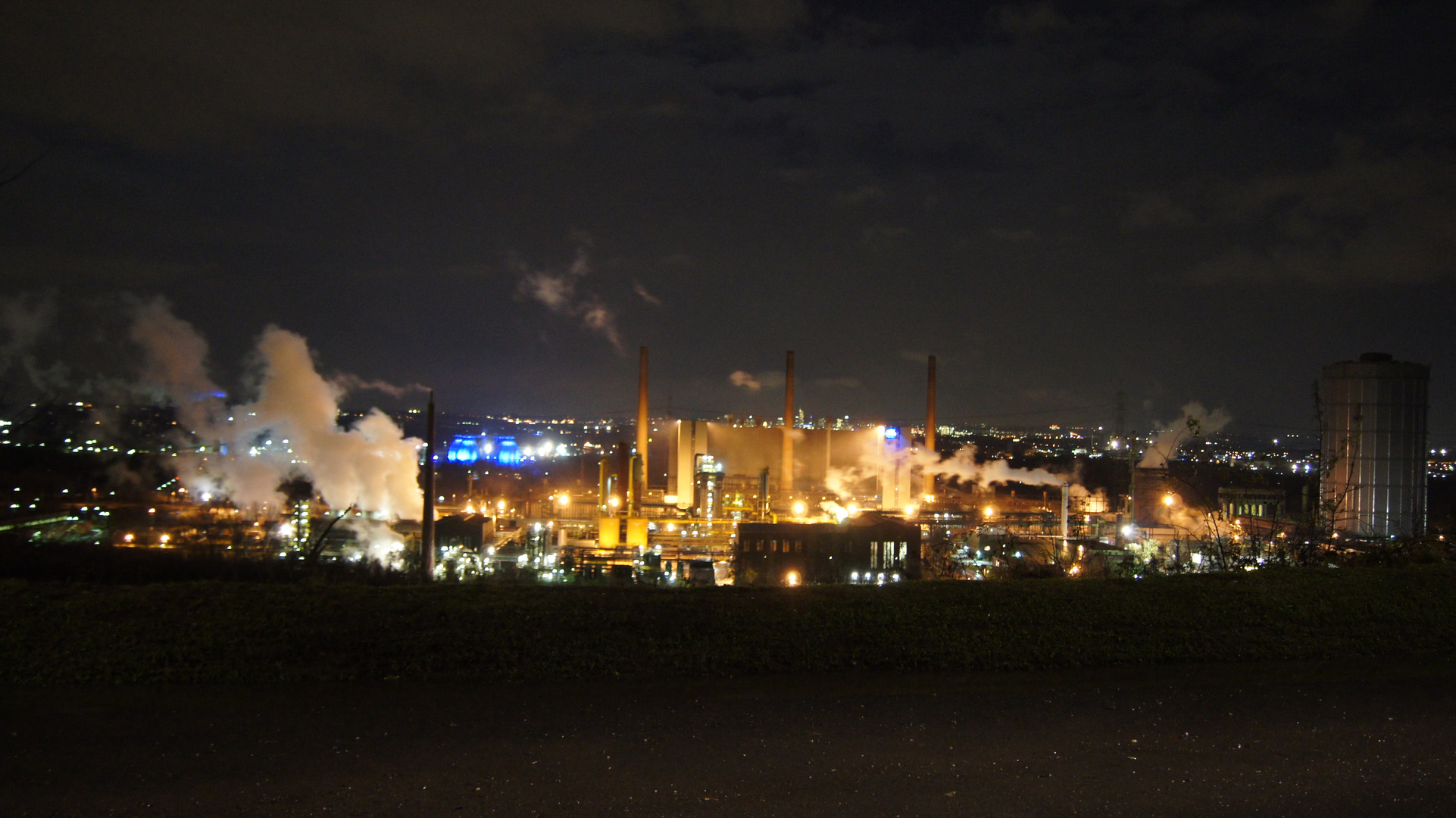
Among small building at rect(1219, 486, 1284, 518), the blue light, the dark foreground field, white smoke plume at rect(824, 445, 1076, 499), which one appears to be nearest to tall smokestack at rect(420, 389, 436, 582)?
the dark foreground field

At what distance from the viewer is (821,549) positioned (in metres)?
21.7

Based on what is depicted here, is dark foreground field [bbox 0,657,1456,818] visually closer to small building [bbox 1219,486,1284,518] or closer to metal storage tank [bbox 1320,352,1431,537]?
metal storage tank [bbox 1320,352,1431,537]

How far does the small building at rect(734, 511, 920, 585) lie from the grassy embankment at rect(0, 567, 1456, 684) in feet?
41.9

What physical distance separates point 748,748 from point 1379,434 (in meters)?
17.8

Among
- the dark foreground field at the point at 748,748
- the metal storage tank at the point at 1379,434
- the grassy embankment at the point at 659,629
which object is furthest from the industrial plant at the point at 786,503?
the dark foreground field at the point at 748,748

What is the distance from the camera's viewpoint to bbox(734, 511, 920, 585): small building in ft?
68.9

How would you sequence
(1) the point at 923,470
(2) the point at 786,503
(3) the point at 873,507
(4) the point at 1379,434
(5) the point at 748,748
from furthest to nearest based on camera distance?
(1) the point at 923,470
(3) the point at 873,507
(2) the point at 786,503
(4) the point at 1379,434
(5) the point at 748,748

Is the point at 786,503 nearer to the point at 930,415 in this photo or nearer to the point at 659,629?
the point at 930,415

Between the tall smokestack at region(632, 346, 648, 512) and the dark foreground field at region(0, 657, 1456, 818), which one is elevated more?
the tall smokestack at region(632, 346, 648, 512)

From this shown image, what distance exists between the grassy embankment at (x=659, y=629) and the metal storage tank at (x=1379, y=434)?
10.2 metres

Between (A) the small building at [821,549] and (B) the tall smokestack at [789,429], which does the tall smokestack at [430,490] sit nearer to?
(A) the small building at [821,549]

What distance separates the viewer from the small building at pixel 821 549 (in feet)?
68.9

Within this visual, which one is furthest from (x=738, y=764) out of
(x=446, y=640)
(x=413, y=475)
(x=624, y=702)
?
(x=413, y=475)

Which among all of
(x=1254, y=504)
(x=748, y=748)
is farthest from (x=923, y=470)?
(x=748, y=748)
